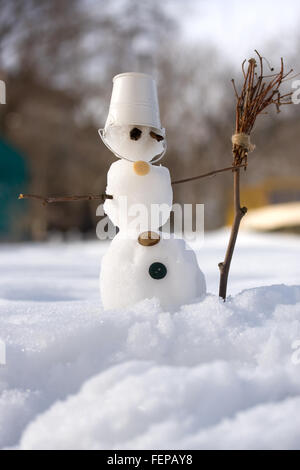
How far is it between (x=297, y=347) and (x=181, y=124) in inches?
320

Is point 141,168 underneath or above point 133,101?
underneath

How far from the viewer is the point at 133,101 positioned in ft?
3.54

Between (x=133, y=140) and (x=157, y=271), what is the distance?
0.34 meters

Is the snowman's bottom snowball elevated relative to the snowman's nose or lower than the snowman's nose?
lower

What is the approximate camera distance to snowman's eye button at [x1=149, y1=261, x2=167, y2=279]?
1.03m

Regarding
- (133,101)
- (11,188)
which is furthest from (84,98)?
(133,101)

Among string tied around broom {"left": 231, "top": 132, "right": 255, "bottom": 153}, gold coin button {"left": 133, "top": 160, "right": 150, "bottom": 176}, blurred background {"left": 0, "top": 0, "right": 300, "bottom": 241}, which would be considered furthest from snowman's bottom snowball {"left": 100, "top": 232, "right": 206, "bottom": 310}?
blurred background {"left": 0, "top": 0, "right": 300, "bottom": 241}

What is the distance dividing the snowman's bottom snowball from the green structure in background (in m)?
6.96

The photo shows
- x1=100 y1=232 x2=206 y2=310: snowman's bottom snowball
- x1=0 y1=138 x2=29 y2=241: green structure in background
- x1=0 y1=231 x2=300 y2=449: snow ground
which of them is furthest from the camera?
x1=0 y1=138 x2=29 y2=241: green structure in background

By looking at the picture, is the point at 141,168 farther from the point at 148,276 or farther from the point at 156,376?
the point at 156,376

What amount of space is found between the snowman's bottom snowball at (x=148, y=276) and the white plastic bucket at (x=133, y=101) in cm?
30

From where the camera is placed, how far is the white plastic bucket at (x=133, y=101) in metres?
1.07

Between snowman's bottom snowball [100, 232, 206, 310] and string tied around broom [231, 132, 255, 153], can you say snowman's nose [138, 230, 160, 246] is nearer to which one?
snowman's bottom snowball [100, 232, 206, 310]
